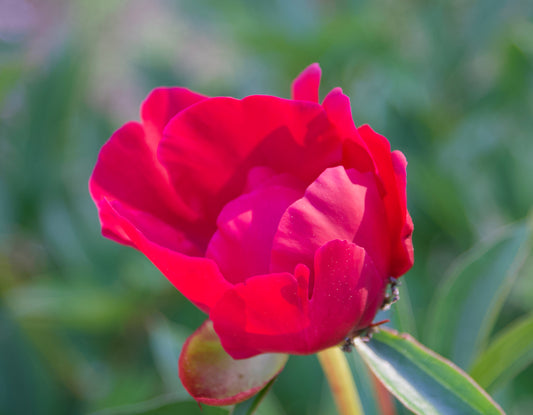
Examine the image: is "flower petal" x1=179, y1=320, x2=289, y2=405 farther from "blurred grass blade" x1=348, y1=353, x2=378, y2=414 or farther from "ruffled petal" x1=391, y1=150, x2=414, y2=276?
"blurred grass blade" x1=348, y1=353, x2=378, y2=414

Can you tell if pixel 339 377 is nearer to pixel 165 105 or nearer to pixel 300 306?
pixel 300 306

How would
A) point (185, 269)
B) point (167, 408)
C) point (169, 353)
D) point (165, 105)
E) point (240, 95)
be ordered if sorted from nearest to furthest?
point (185, 269)
point (165, 105)
point (167, 408)
point (169, 353)
point (240, 95)

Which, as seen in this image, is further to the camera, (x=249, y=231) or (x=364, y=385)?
(x=364, y=385)

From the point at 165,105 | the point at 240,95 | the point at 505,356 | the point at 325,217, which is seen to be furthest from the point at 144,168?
the point at 240,95

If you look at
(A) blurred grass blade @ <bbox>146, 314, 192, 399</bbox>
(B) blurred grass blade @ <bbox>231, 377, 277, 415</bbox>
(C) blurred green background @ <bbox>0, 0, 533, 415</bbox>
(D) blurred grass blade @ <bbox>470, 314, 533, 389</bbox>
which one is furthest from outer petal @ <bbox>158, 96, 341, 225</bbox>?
(C) blurred green background @ <bbox>0, 0, 533, 415</bbox>

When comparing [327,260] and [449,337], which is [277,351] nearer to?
[327,260]

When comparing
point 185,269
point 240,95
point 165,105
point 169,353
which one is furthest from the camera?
point 240,95

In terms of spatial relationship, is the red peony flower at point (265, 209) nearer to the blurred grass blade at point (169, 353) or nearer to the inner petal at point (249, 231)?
the inner petal at point (249, 231)
